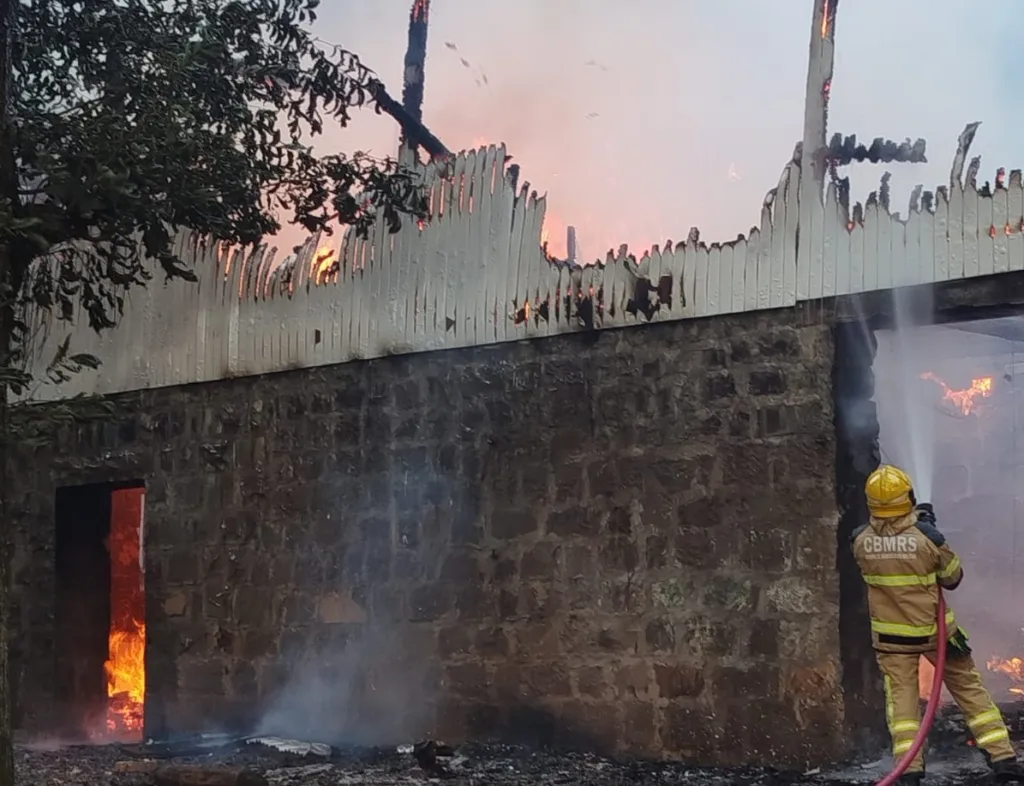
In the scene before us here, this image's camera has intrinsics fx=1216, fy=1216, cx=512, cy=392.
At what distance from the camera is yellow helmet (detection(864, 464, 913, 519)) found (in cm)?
601

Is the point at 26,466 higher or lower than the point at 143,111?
lower

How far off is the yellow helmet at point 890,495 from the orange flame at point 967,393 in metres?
6.83

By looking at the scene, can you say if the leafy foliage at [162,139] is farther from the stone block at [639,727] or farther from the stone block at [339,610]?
the stone block at [639,727]

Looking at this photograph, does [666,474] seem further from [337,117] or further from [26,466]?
[26,466]

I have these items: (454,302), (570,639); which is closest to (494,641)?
(570,639)

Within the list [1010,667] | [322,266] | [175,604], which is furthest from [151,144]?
[1010,667]

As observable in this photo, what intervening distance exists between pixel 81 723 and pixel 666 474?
234 inches

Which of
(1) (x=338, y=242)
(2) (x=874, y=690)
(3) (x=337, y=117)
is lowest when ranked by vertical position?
(2) (x=874, y=690)

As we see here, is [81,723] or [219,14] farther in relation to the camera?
[81,723]

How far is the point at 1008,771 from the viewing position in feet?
19.2

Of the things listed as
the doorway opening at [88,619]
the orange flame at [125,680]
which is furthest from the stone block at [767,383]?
the orange flame at [125,680]

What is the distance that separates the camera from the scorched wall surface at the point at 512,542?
6863mm

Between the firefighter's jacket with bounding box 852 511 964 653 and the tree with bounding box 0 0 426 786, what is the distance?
3764 mm

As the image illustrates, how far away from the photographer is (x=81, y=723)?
10305 millimetres
